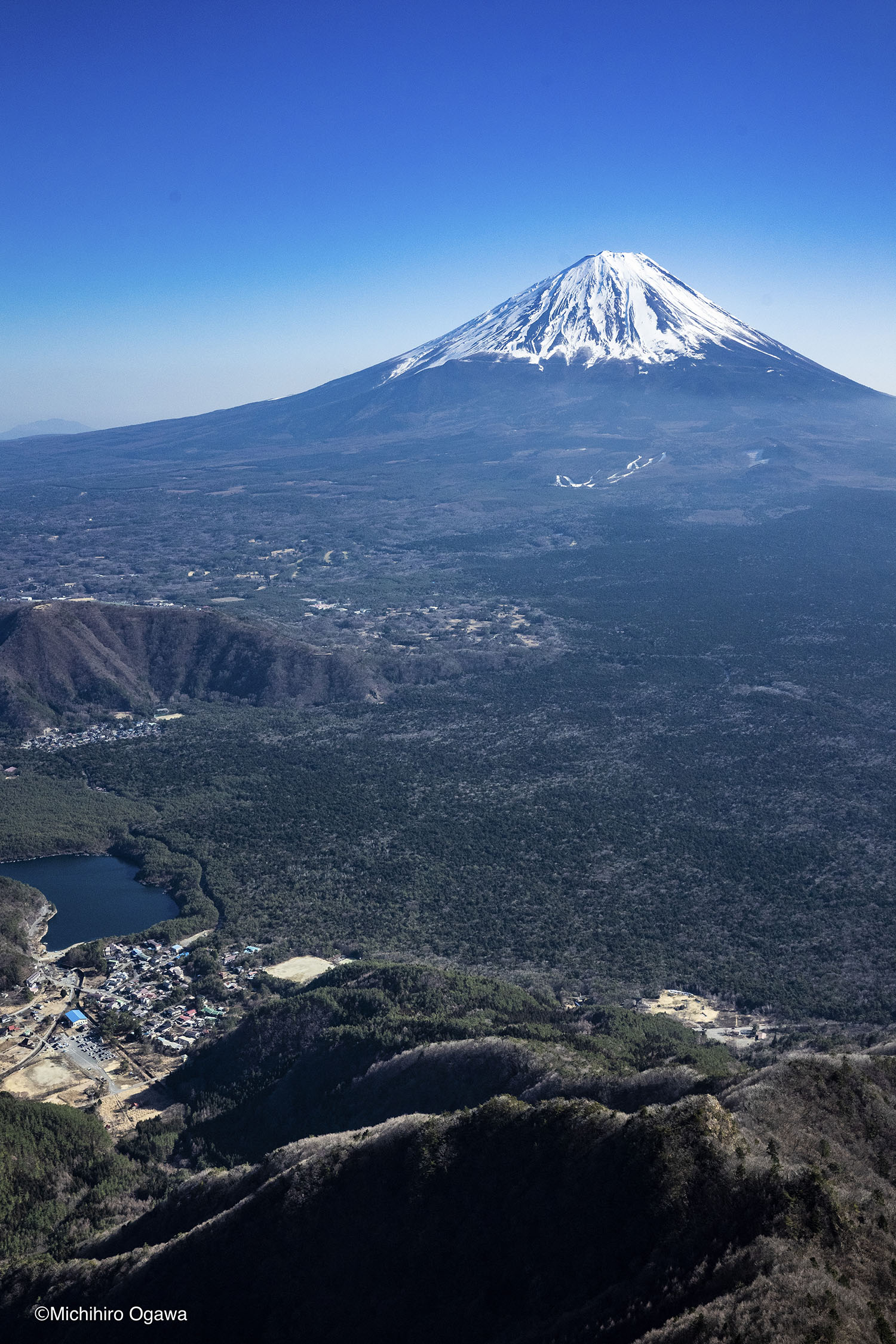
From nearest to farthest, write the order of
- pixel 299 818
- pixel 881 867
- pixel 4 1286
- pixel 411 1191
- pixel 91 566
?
1. pixel 411 1191
2. pixel 4 1286
3. pixel 881 867
4. pixel 299 818
5. pixel 91 566

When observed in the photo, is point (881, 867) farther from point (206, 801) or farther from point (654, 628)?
point (654, 628)

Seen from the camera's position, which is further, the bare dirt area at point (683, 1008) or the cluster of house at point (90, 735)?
the cluster of house at point (90, 735)

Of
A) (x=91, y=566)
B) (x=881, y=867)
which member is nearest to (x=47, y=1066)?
(x=881, y=867)

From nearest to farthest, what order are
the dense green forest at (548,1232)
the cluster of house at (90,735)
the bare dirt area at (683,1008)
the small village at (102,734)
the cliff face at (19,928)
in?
the dense green forest at (548,1232)
the bare dirt area at (683,1008)
the cliff face at (19,928)
the cluster of house at (90,735)
the small village at (102,734)

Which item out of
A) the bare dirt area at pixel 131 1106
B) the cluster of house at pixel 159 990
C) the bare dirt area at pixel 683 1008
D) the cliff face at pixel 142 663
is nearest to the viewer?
the bare dirt area at pixel 131 1106

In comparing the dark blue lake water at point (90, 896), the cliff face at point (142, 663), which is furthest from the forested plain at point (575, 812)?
the cliff face at point (142, 663)

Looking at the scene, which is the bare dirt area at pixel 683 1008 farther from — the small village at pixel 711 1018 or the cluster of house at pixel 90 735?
the cluster of house at pixel 90 735
